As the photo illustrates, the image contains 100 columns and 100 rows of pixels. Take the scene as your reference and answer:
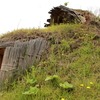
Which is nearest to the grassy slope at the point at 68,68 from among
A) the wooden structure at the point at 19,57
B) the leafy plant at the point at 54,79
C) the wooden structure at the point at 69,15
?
the leafy plant at the point at 54,79

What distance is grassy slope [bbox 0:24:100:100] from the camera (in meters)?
2.03

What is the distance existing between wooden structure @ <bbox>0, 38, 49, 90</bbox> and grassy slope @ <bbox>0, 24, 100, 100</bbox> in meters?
0.23

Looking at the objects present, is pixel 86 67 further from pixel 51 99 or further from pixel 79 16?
pixel 79 16

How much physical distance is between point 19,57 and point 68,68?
145cm

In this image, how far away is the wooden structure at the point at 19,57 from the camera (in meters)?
3.13

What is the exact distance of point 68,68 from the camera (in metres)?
2.88

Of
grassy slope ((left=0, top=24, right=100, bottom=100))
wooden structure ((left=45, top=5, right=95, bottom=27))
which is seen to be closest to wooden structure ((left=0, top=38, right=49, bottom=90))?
grassy slope ((left=0, top=24, right=100, bottom=100))

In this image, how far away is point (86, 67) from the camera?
2.71m

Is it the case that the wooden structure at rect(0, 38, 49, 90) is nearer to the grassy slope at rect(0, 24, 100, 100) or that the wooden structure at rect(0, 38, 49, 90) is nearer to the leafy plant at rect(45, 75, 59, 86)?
the grassy slope at rect(0, 24, 100, 100)

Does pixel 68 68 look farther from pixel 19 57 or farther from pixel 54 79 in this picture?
pixel 19 57

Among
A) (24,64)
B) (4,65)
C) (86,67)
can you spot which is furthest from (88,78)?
(4,65)

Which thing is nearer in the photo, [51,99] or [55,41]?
[51,99]

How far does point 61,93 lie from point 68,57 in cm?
141

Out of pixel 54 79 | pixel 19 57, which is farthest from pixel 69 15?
pixel 54 79
